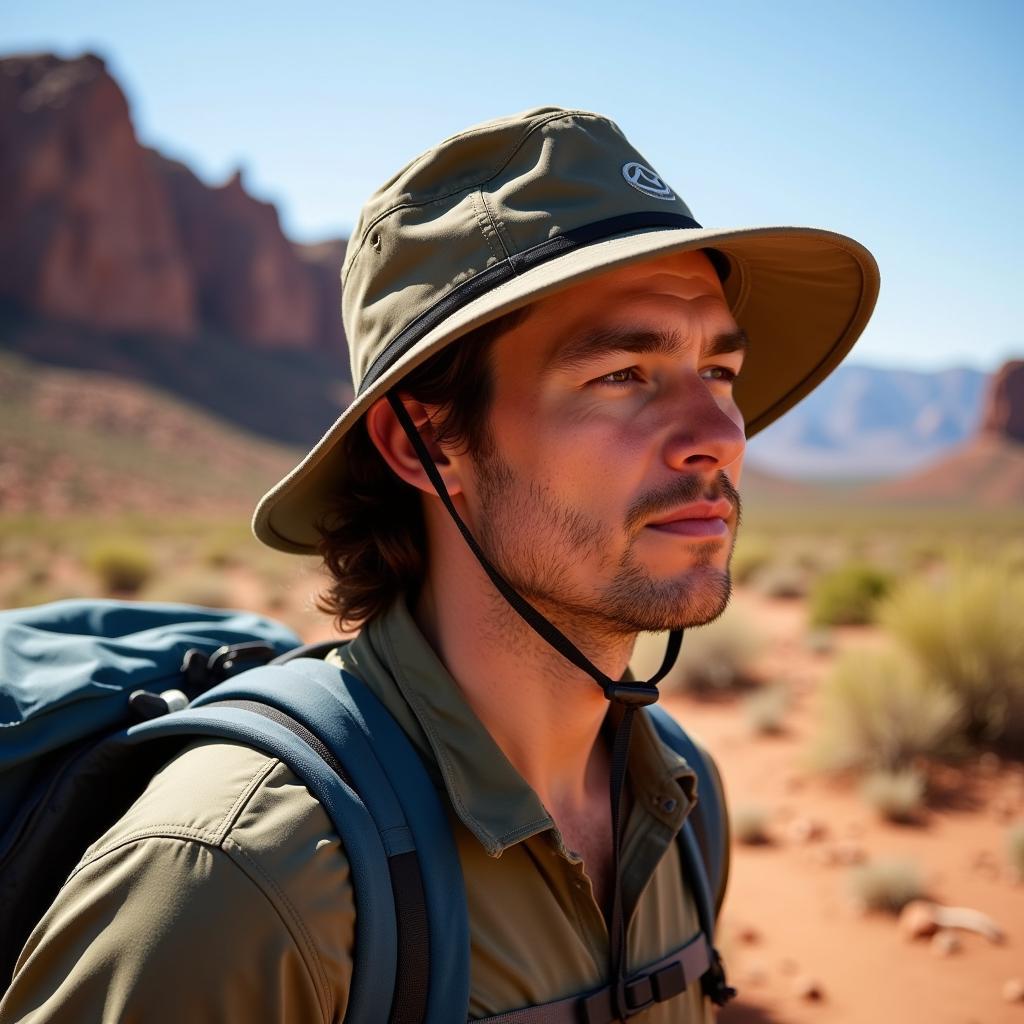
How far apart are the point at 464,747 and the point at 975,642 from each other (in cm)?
701

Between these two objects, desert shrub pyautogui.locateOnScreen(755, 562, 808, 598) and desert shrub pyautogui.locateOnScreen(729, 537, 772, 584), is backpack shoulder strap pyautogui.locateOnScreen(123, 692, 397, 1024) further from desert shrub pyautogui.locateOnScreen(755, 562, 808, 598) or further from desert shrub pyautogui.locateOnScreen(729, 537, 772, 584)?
desert shrub pyautogui.locateOnScreen(729, 537, 772, 584)

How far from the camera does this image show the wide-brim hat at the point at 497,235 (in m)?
1.59

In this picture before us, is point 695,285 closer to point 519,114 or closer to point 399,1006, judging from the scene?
point 519,114

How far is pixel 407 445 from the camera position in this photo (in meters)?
1.93

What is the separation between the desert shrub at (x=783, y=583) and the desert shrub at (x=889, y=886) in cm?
1041

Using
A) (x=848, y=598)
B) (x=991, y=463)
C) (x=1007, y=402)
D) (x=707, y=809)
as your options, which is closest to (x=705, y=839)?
(x=707, y=809)

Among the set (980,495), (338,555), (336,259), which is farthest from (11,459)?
(980,495)

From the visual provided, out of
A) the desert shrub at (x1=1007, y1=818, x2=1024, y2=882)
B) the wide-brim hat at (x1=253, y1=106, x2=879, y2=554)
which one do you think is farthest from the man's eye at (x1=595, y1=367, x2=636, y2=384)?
the desert shrub at (x1=1007, y1=818, x2=1024, y2=882)

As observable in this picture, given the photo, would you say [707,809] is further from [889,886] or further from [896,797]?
[896,797]

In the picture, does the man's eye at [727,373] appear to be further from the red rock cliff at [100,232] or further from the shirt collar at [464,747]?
the red rock cliff at [100,232]

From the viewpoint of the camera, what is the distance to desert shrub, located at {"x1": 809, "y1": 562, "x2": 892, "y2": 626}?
11.4 meters

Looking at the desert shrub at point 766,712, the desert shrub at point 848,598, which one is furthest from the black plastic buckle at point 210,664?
the desert shrub at point 848,598

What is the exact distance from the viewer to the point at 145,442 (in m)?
45.8

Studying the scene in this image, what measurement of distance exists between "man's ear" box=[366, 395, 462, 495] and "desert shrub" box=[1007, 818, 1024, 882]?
15.4 feet
